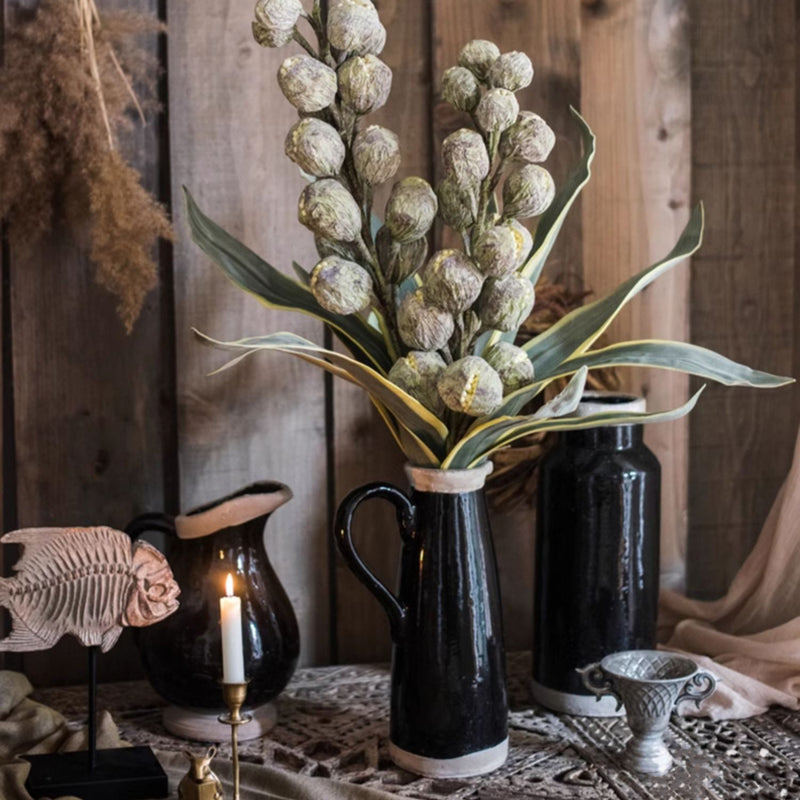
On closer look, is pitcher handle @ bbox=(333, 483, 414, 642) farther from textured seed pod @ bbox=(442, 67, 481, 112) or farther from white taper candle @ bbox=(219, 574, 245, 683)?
textured seed pod @ bbox=(442, 67, 481, 112)

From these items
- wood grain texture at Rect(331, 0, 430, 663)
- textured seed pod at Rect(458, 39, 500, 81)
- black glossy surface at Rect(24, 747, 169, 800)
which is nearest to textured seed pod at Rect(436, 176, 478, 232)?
textured seed pod at Rect(458, 39, 500, 81)

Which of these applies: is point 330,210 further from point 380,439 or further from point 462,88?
point 380,439

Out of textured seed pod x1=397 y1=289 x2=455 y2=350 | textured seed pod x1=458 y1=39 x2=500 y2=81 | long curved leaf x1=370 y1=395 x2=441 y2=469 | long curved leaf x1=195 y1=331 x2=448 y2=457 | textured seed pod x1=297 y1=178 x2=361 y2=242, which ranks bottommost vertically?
long curved leaf x1=370 y1=395 x2=441 y2=469

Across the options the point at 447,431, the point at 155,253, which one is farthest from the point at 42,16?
the point at 447,431

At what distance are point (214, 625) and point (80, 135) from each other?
1.67 ft

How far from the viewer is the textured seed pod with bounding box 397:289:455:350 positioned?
Result: 101 cm

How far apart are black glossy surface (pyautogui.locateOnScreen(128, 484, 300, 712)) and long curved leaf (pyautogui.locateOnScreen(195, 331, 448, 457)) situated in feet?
0.63

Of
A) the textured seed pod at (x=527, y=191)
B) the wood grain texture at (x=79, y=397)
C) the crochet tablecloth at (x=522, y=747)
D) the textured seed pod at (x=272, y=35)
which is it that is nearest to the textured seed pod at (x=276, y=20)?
the textured seed pod at (x=272, y=35)

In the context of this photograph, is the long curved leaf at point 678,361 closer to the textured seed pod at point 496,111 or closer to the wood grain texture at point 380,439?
the textured seed pod at point 496,111

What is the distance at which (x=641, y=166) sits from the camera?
4.63 feet

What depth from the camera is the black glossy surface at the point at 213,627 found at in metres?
1.15

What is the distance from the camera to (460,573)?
3.55 ft

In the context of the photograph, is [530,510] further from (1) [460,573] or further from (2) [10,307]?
(2) [10,307]

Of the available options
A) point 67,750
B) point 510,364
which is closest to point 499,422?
point 510,364
